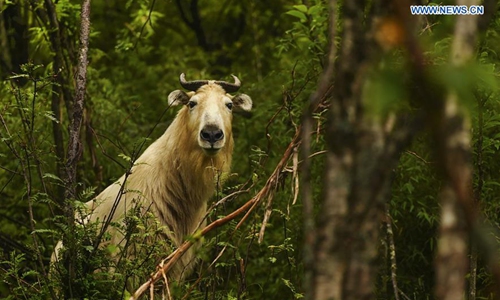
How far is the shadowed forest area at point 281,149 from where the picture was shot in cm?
201

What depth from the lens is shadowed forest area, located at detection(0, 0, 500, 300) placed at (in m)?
2.01

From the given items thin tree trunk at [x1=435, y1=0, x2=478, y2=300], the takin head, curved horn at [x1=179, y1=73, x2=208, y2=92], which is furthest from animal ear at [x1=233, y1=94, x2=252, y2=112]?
thin tree trunk at [x1=435, y1=0, x2=478, y2=300]

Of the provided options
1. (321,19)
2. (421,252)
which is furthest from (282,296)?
(321,19)

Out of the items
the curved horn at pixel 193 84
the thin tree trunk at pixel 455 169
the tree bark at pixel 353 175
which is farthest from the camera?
the curved horn at pixel 193 84

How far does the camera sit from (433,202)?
7848 millimetres

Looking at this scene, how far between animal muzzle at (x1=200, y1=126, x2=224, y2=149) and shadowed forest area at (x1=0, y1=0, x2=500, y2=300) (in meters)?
0.38

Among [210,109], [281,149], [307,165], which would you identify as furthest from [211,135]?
[307,165]

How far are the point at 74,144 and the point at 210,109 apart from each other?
162cm

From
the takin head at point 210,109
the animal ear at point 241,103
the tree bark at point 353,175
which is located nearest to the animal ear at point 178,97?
the takin head at point 210,109

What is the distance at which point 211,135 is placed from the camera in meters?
6.84

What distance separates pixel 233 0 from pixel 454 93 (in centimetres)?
1140

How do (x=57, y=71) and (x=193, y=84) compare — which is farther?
(x=57, y=71)

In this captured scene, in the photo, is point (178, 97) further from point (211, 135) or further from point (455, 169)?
point (455, 169)

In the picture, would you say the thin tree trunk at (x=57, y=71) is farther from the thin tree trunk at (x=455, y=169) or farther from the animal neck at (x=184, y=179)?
the thin tree trunk at (x=455, y=169)
